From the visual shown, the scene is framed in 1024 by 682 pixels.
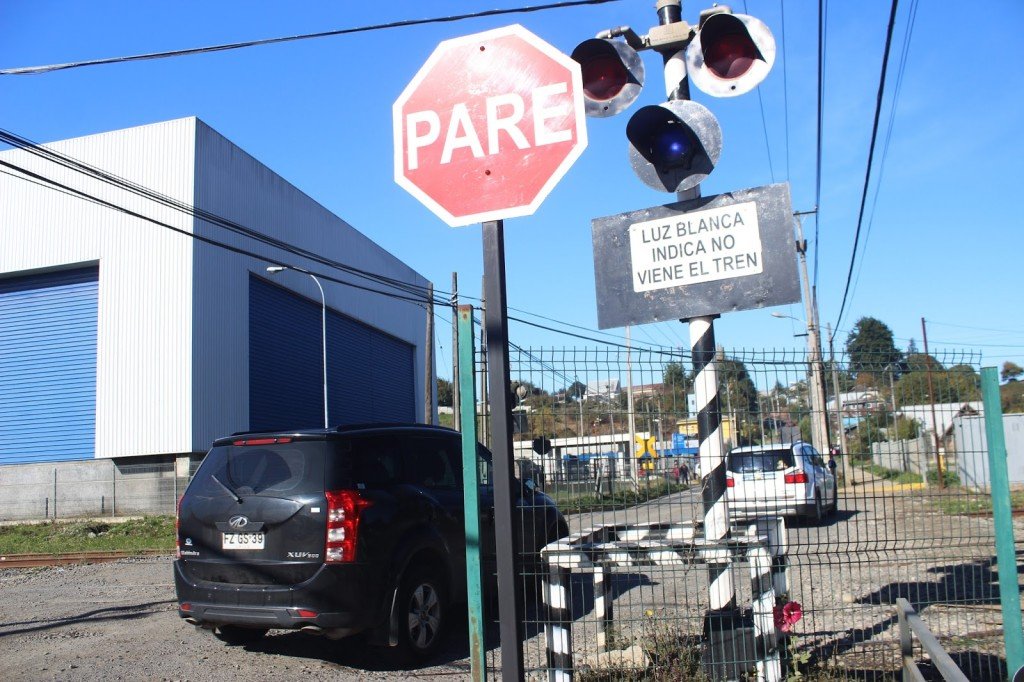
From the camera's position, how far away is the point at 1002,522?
4445 millimetres

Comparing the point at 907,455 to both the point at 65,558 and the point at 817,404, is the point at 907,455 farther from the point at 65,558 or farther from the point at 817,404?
the point at 65,558

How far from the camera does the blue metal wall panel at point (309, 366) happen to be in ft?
94.2

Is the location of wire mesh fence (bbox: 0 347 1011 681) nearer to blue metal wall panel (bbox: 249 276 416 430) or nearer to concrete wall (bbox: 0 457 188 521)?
blue metal wall panel (bbox: 249 276 416 430)

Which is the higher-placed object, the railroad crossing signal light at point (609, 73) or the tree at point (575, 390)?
the railroad crossing signal light at point (609, 73)

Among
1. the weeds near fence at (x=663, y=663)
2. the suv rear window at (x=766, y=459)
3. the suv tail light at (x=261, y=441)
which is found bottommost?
the weeds near fence at (x=663, y=663)

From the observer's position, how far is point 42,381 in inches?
1060

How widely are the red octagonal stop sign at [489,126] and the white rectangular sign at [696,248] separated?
5.73 feet

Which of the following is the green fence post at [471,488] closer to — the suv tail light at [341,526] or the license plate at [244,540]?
the suv tail light at [341,526]

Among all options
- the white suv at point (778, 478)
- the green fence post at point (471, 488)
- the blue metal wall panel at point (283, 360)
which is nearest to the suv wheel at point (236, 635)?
the green fence post at point (471, 488)

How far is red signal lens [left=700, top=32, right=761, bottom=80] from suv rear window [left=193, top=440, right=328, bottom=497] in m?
3.79

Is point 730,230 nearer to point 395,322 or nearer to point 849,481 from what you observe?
point 849,481

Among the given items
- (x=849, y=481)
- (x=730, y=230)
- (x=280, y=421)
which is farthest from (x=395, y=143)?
(x=280, y=421)

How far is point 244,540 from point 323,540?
26.7 inches

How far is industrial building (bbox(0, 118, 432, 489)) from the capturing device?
82.5 feet
